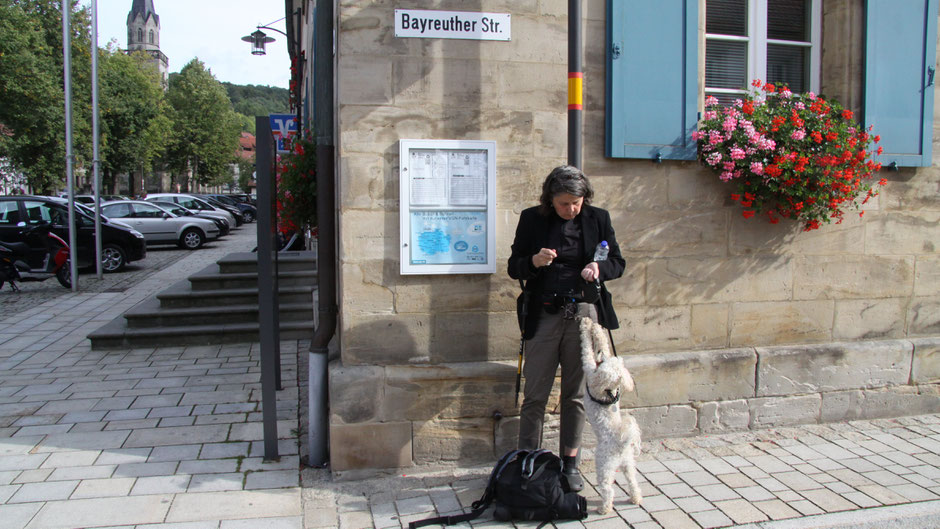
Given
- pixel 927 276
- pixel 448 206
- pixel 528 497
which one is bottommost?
pixel 528 497

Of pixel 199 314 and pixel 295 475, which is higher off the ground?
pixel 199 314

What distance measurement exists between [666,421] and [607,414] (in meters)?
1.21

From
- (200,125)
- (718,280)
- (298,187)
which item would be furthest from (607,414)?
(200,125)

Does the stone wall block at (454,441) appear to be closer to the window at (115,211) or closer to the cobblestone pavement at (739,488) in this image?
the cobblestone pavement at (739,488)

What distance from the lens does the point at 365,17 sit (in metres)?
4.20

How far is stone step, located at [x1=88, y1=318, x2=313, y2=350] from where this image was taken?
768 centimetres

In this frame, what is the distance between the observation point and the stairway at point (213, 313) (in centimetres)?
784

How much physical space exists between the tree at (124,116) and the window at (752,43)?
3430 centimetres

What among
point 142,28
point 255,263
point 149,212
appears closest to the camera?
point 255,263

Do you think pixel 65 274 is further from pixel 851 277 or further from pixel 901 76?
pixel 901 76

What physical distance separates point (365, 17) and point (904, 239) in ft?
14.0

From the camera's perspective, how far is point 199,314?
322 inches

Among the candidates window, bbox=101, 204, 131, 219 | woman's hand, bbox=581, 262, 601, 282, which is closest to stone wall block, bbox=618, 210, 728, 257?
woman's hand, bbox=581, 262, 601, 282

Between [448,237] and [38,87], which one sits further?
[38,87]
